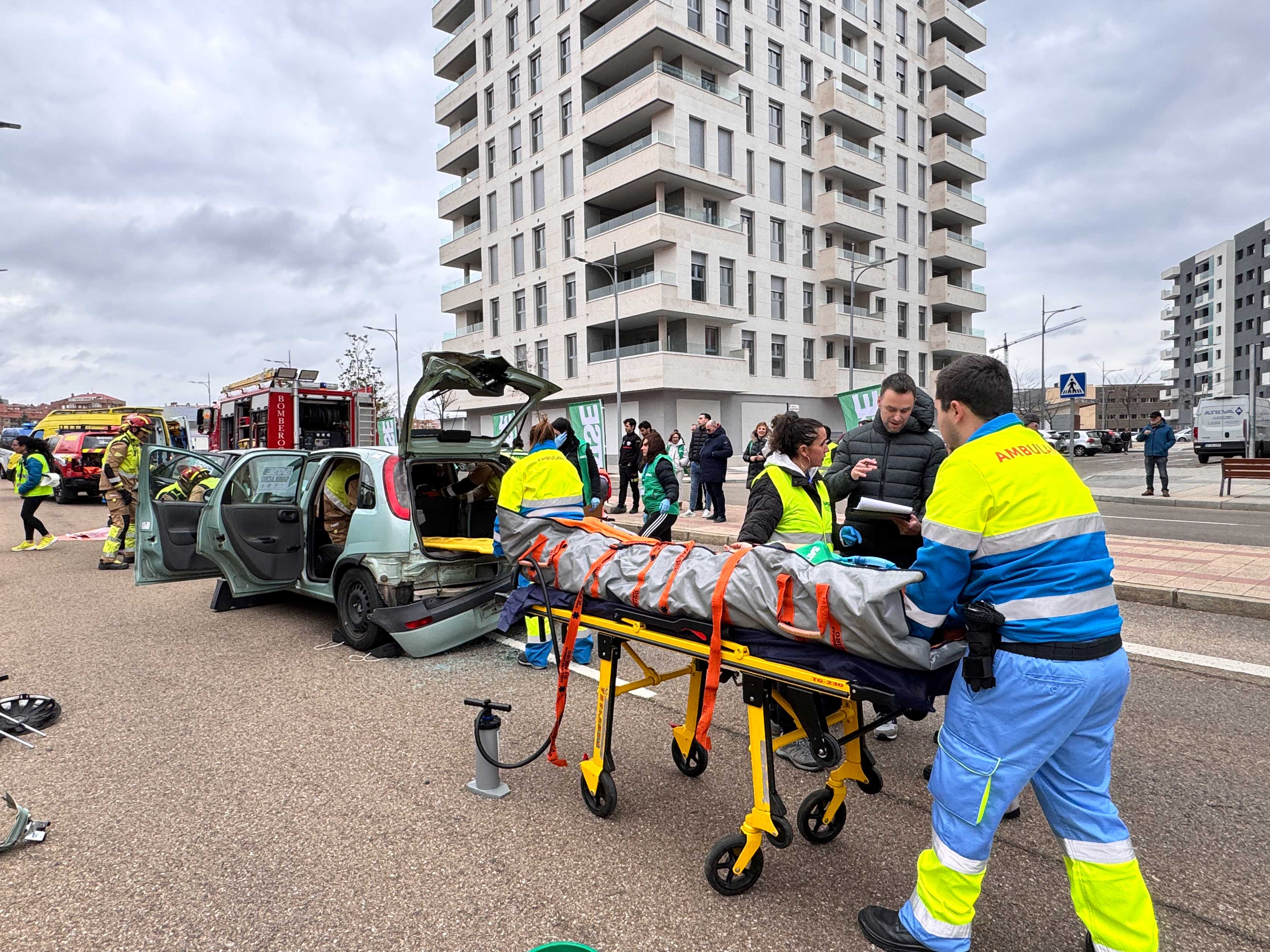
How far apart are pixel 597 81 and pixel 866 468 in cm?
3743

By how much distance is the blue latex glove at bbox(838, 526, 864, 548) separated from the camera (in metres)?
3.65

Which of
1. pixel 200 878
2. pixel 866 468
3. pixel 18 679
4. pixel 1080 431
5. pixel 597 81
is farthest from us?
pixel 1080 431

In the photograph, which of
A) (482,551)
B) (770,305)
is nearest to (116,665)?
(482,551)

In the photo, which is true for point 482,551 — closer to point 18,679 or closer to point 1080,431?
point 18,679

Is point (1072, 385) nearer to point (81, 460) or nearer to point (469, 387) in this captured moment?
point (469, 387)

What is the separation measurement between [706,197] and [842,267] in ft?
30.6

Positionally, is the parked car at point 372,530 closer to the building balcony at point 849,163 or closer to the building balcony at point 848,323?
the building balcony at point 848,323

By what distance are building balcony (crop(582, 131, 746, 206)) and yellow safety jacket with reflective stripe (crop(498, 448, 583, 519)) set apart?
30.3 meters

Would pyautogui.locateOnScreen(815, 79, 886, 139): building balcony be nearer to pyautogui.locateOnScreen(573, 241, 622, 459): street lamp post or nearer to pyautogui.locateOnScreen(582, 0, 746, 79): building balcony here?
pyautogui.locateOnScreen(582, 0, 746, 79): building balcony

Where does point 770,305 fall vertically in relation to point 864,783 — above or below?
above

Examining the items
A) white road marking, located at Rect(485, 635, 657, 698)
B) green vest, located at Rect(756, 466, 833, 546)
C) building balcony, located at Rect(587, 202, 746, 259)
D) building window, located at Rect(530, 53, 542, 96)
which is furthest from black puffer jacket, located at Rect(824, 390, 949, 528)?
building window, located at Rect(530, 53, 542, 96)

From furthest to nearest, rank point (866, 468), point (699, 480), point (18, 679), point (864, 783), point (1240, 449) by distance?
point (1240, 449) → point (699, 480) → point (18, 679) → point (866, 468) → point (864, 783)

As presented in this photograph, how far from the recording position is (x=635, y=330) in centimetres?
3631

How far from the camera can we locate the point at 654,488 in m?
9.63
